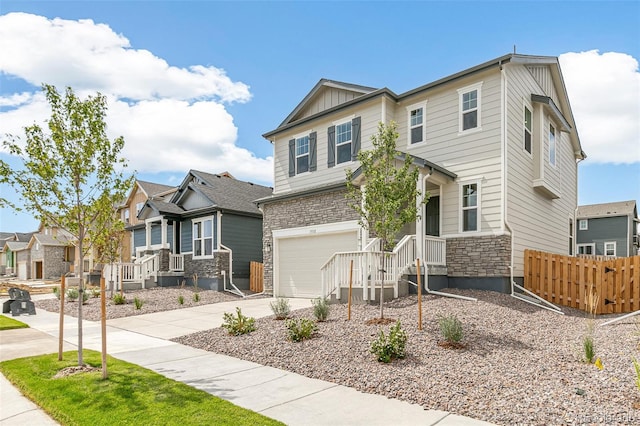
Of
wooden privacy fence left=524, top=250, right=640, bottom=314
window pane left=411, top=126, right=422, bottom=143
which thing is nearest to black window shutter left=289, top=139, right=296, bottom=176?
window pane left=411, top=126, right=422, bottom=143

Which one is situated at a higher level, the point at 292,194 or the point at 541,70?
the point at 541,70

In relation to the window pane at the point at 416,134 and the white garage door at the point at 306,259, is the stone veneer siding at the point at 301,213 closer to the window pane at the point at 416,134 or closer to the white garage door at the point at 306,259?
the white garage door at the point at 306,259

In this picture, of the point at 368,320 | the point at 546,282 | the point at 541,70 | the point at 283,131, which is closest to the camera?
the point at 368,320

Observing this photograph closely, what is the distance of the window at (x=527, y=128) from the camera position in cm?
1351

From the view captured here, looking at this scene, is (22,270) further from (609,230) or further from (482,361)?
(609,230)

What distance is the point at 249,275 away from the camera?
20.0m

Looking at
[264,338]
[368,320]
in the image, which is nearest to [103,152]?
[264,338]

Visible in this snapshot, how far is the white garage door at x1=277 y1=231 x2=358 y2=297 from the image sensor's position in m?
14.3

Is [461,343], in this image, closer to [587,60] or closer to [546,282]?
[546,282]

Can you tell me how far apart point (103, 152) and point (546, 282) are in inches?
477

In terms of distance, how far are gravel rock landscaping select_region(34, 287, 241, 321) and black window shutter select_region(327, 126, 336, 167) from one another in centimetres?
659

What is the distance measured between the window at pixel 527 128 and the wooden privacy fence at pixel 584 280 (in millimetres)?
3605

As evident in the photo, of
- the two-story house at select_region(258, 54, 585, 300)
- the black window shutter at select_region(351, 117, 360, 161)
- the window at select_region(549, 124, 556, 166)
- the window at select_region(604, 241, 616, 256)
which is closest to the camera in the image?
the two-story house at select_region(258, 54, 585, 300)

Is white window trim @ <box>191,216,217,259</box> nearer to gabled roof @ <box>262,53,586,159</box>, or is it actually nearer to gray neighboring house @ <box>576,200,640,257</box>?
gabled roof @ <box>262,53,586,159</box>
